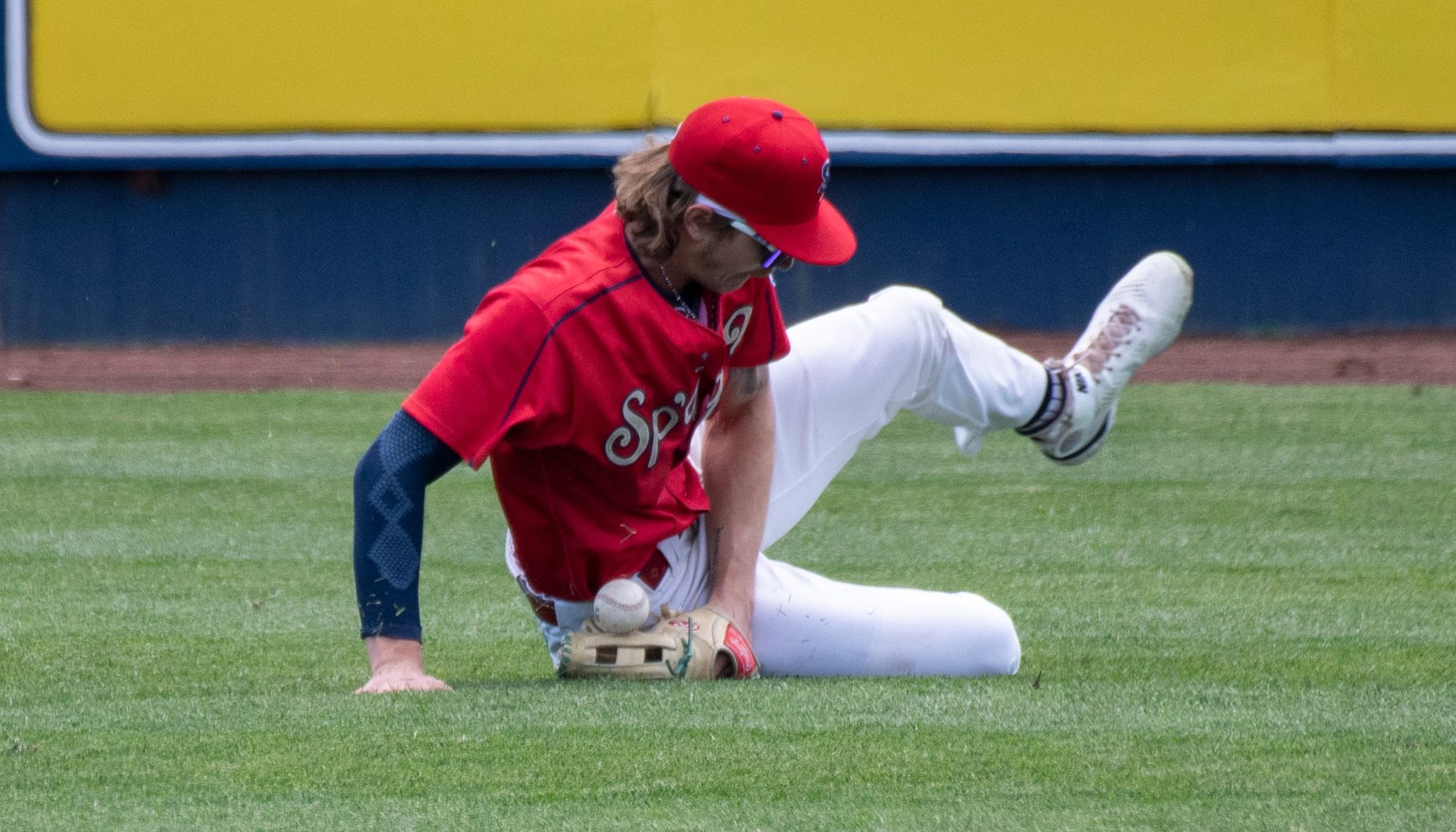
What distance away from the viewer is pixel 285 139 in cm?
1038

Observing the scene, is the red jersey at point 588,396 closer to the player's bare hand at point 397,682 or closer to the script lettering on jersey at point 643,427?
the script lettering on jersey at point 643,427

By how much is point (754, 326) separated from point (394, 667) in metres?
0.82

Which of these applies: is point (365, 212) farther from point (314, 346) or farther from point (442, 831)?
point (442, 831)

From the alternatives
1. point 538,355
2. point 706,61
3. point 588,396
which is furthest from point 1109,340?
point 706,61

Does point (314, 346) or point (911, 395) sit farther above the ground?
point (911, 395)

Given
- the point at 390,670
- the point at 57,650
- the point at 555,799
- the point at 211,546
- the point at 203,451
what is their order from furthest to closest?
the point at 203,451 → the point at 211,546 → the point at 57,650 → the point at 390,670 → the point at 555,799

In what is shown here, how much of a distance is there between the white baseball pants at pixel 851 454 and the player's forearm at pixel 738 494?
0.20ft

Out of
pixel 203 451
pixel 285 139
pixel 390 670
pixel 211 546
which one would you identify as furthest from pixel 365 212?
pixel 390 670

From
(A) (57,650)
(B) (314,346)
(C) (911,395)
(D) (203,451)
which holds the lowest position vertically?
(B) (314,346)

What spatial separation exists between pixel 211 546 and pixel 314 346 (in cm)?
606

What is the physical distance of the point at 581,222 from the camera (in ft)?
35.1

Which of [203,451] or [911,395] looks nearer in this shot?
[911,395]

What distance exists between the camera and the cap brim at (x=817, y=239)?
2.90 m

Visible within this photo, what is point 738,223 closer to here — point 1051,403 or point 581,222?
point 1051,403
